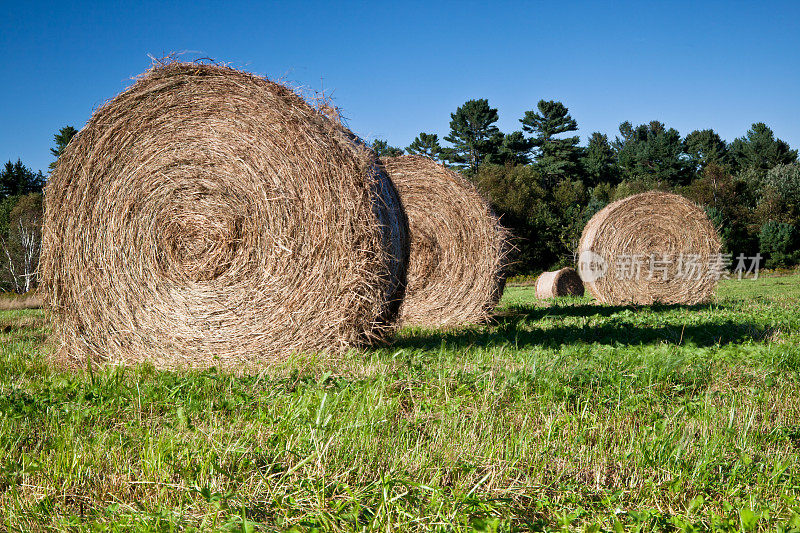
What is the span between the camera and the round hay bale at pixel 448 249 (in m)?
9.52

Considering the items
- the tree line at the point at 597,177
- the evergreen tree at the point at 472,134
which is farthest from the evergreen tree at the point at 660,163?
the evergreen tree at the point at 472,134

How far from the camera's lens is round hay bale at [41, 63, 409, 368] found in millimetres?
5195

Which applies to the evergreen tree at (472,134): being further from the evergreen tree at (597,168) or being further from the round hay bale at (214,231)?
the round hay bale at (214,231)

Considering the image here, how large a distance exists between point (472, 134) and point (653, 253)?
36.5 meters

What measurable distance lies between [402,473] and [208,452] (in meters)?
0.93

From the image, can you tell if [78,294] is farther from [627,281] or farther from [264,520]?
[627,281]

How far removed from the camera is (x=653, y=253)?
508 inches

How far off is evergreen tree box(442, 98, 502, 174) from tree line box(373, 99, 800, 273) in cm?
9

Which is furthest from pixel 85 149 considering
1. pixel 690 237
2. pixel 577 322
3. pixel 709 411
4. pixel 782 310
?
pixel 690 237

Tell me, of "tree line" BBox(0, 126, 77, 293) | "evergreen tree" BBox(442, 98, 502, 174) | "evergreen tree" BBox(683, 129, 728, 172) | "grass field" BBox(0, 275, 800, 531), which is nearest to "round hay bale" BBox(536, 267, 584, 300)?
"grass field" BBox(0, 275, 800, 531)

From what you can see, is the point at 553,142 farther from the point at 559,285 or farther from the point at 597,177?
the point at 559,285

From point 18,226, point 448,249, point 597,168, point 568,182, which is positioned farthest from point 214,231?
point 597,168

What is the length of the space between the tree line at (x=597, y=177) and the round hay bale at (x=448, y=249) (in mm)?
15087

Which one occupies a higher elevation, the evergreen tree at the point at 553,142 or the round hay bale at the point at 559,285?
the evergreen tree at the point at 553,142
